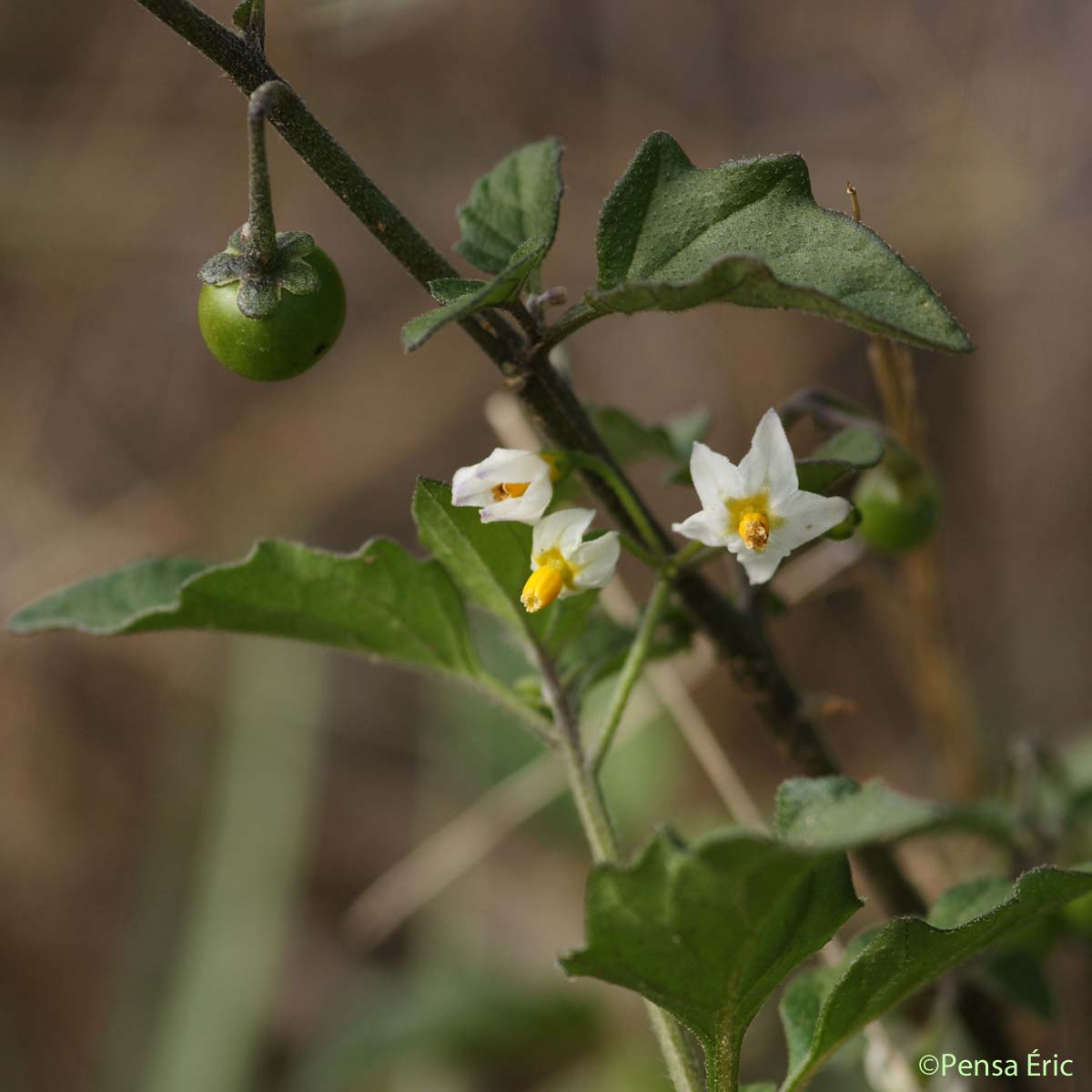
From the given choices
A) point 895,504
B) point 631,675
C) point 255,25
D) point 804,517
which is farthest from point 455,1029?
point 255,25

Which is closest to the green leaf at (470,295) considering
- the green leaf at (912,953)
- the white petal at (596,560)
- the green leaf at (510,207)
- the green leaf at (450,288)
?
the green leaf at (450,288)

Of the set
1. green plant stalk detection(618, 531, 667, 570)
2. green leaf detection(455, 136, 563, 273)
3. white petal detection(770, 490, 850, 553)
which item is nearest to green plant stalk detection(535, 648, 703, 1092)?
green plant stalk detection(618, 531, 667, 570)

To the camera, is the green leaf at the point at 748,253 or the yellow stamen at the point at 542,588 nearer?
the green leaf at the point at 748,253

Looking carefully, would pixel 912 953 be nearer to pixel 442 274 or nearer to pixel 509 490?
pixel 509 490

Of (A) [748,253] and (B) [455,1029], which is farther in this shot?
(B) [455,1029]

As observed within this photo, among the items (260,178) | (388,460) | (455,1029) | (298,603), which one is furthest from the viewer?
(388,460)

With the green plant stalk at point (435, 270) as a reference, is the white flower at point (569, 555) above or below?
below

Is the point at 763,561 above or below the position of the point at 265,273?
below

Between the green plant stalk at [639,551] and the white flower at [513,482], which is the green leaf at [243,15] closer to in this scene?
the white flower at [513,482]
